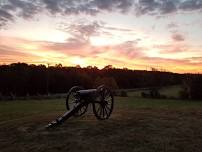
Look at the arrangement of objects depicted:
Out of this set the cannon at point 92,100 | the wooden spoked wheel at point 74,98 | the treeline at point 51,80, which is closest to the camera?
the cannon at point 92,100

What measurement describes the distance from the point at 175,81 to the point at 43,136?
169ft

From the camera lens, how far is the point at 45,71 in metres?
52.4

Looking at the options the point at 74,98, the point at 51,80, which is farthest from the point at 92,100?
the point at 51,80

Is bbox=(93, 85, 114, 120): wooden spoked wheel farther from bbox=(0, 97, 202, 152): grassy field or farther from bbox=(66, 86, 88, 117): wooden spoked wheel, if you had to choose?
bbox=(66, 86, 88, 117): wooden spoked wheel

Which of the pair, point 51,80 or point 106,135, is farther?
point 51,80

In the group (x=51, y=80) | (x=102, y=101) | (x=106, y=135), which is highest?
(x=51, y=80)

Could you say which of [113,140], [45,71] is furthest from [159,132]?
[45,71]

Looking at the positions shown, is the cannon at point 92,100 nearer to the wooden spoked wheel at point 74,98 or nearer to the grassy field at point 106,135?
the wooden spoked wheel at point 74,98

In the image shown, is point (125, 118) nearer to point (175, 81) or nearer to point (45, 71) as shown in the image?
point (45, 71)

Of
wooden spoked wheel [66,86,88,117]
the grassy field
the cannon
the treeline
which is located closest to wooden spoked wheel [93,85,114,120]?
the cannon

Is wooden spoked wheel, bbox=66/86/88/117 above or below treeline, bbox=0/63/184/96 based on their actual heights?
below

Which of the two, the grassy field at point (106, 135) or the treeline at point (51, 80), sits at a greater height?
the treeline at point (51, 80)

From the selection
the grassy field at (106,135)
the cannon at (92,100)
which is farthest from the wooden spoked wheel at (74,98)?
the grassy field at (106,135)

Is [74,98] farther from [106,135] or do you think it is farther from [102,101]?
[106,135]
